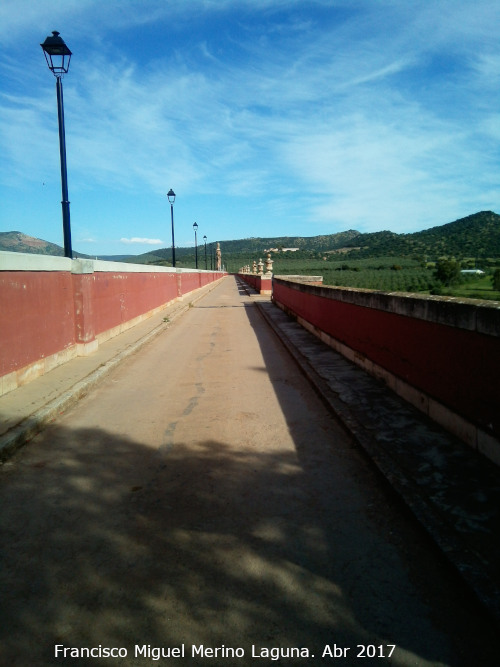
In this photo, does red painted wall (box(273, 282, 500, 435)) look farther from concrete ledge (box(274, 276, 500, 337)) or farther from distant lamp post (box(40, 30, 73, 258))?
distant lamp post (box(40, 30, 73, 258))

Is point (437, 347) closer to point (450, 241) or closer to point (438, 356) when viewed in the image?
point (438, 356)

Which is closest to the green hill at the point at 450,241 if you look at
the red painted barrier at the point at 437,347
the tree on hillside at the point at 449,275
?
the tree on hillside at the point at 449,275

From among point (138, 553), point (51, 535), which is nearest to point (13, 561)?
point (51, 535)

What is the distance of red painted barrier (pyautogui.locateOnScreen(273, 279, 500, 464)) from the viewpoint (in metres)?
4.40

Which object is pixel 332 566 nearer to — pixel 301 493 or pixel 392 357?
pixel 301 493

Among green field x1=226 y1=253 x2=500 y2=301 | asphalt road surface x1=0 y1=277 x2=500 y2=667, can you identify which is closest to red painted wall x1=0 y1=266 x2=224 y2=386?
asphalt road surface x1=0 y1=277 x2=500 y2=667

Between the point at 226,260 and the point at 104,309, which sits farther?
the point at 226,260

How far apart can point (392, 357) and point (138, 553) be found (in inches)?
193

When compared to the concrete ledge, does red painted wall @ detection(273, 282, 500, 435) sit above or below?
below

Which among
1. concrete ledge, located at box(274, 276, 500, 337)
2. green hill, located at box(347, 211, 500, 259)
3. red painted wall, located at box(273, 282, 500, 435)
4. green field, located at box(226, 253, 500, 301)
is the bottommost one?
red painted wall, located at box(273, 282, 500, 435)

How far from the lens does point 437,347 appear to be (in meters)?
5.50

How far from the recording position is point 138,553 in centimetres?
324

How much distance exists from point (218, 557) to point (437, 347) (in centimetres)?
347

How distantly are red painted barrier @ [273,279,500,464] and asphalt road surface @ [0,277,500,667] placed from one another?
45.1 inches
